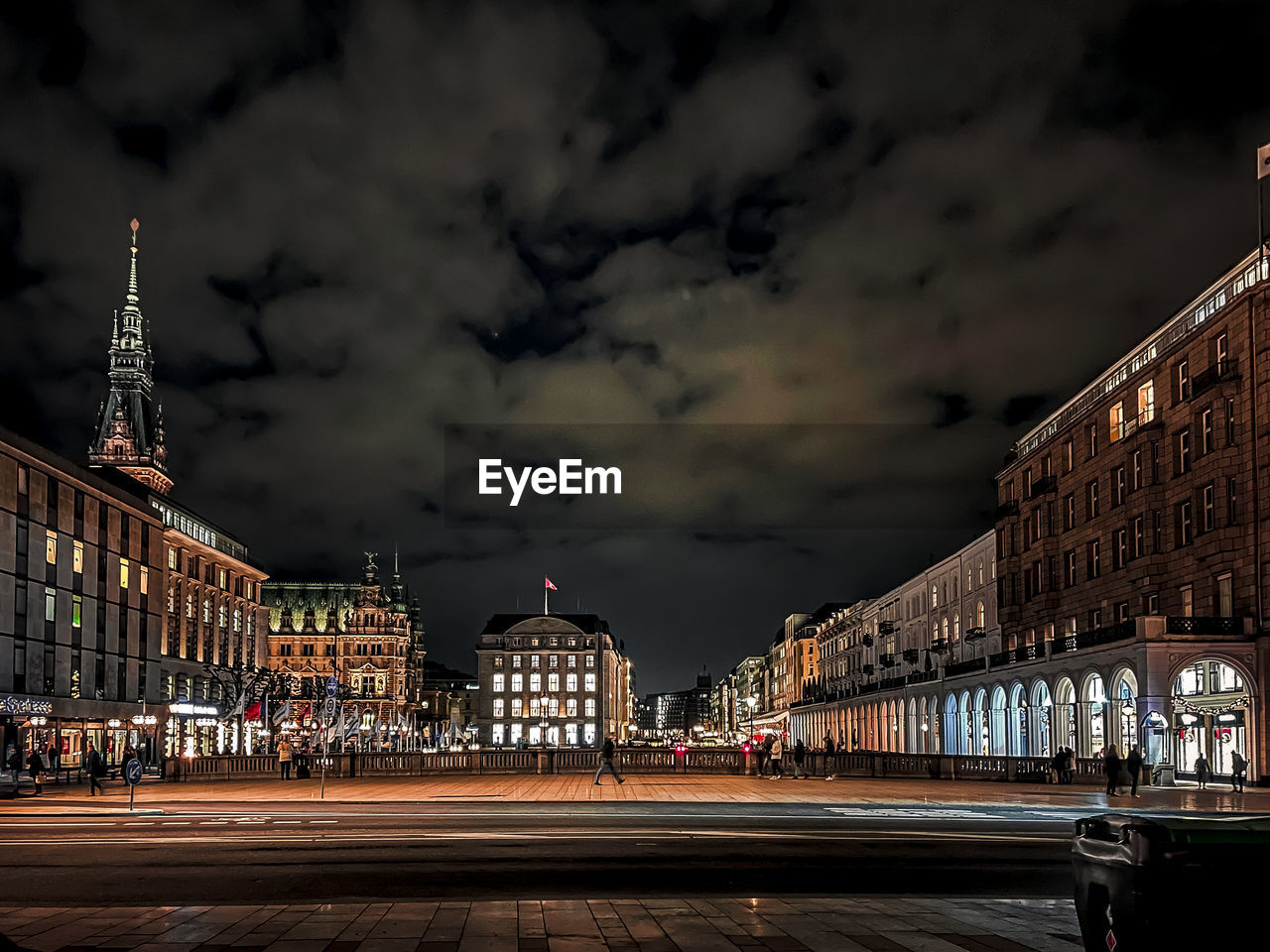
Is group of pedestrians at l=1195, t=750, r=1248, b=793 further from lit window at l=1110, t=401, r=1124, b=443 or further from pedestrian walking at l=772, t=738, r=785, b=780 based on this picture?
lit window at l=1110, t=401, r=1124, b=443

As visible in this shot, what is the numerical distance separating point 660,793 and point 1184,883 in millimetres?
35313

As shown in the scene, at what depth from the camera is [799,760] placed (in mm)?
51750

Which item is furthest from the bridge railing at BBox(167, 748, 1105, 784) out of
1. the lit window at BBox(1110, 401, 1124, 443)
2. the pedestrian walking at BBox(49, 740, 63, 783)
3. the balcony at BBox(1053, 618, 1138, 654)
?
the lit window at BBox(1110, 401, 1124, 443)

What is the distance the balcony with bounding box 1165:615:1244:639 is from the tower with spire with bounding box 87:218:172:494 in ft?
468

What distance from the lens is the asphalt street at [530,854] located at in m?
15.5

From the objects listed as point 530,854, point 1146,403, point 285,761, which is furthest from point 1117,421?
point 530,854

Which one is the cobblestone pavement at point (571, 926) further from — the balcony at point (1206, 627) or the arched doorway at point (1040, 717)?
the arched doorway at point (1040, 717)

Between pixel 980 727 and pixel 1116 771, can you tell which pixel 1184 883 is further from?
pixel 980 727

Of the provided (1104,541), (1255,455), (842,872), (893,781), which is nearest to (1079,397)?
(1104,541)

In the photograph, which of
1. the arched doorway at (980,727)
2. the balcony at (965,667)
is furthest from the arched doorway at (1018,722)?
the arched doorway at (980,727)

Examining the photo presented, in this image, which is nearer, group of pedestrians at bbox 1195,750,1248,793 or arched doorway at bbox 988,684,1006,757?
group of pedestrians at bbox 1195,750,1248,793

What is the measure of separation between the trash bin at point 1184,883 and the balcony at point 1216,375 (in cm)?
4988

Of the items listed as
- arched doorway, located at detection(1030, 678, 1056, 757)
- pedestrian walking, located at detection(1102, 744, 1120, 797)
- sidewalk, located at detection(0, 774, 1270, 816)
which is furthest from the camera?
arched doorway, located at detection(1030, 678, 1056, 757)

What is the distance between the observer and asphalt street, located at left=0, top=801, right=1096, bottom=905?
15469mm
